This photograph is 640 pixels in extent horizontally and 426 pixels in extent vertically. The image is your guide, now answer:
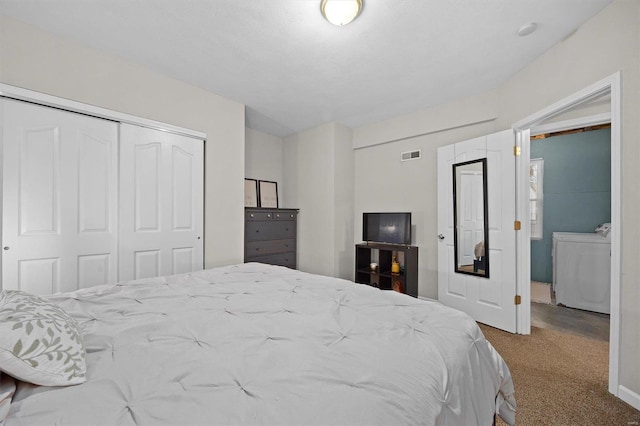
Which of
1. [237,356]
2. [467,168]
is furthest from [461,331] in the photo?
[467,168]

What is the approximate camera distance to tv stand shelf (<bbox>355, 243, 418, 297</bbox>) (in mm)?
3576

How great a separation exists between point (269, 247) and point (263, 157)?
161cm

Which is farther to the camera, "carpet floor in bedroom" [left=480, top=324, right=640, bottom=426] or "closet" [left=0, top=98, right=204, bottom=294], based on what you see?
"closet" [left=0, top=98, right=204, bottom=294]

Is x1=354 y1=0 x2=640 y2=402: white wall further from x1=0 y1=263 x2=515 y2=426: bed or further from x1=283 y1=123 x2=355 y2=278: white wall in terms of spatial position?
x1=0 y1=263 x2=515 y2=426: bed

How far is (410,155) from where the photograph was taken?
13.0 feet

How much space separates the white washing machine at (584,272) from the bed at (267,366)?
3236mm

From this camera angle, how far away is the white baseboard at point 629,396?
165 centimetres

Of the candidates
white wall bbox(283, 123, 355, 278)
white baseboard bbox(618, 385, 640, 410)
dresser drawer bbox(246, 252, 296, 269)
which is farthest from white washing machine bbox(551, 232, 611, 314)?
dresser drawer bbox(246, 252, 296, 269)

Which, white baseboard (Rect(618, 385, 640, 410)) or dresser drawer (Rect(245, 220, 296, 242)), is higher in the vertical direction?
dresser drawer (Rect(245, 220, 296, 242))

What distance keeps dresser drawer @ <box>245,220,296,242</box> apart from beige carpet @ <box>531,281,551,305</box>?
12.0ft

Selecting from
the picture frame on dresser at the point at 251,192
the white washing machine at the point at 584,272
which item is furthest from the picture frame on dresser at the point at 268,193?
the white washing machine at the point at 584,272

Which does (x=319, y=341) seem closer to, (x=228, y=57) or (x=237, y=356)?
(x=237, y=356)

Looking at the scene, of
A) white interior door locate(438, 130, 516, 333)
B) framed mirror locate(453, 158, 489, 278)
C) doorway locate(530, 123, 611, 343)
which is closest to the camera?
white interior door locate(438, 130, 516, 333)

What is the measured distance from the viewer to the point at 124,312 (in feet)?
4.14
